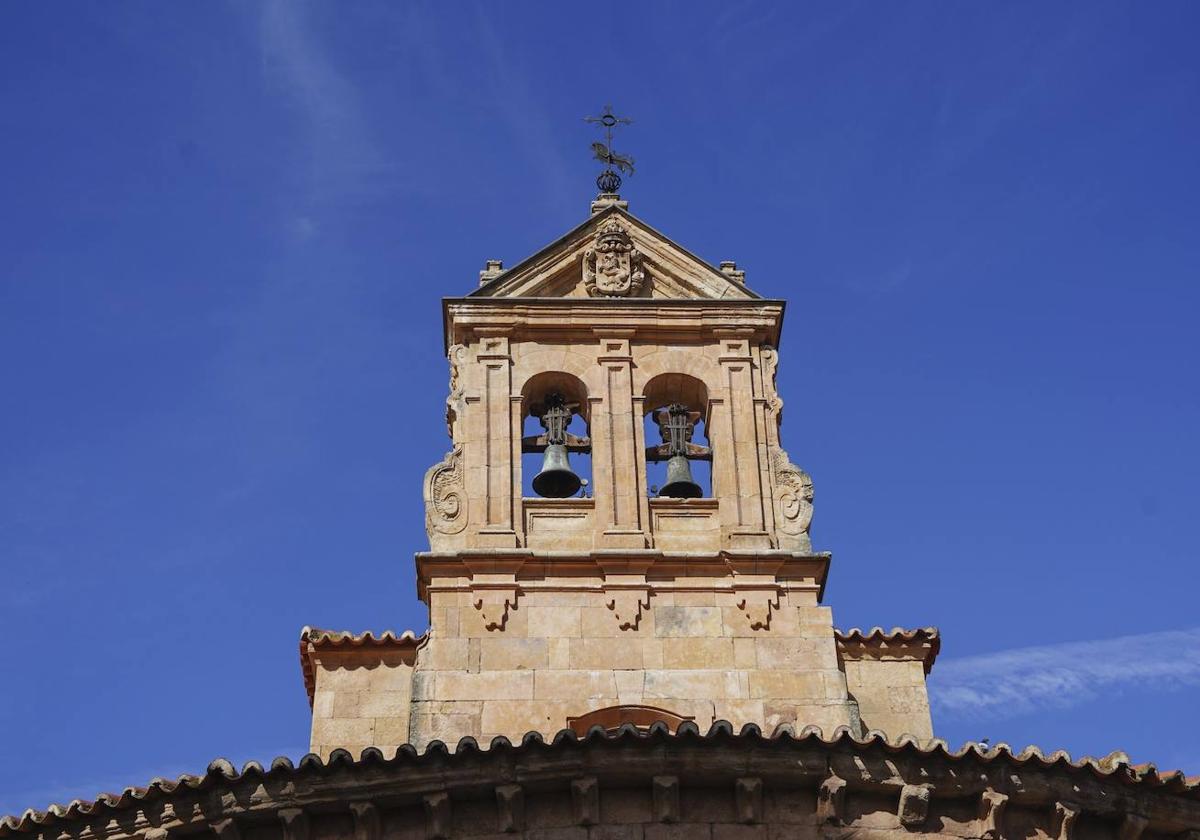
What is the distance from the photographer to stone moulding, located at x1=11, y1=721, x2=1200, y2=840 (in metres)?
14.8

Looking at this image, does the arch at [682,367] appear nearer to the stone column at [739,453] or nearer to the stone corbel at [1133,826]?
the stone column at [739,453]

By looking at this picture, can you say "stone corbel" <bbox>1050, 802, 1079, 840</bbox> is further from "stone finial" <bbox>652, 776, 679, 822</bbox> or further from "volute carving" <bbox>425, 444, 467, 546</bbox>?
"volute carving" <bbox>425, 444, 467, 546</bbox>

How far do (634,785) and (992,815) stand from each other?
8.21 ft

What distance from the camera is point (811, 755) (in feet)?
49.0

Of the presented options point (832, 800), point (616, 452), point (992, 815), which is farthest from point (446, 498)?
point (992, 815)

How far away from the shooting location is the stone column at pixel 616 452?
62.0 ft

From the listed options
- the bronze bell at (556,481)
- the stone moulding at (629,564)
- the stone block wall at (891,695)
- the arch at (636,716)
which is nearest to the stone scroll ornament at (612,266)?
the bronze bell at (556,481)

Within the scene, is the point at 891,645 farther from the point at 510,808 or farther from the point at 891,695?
the point at 510,808

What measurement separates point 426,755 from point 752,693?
404cm

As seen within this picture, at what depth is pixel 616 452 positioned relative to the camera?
63.7 feet

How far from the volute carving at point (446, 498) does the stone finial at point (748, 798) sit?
4.76m

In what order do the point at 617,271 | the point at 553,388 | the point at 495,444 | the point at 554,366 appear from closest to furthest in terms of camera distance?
the point at 495,444
the point at 554,366
the point at 553,388
the point at 617,271

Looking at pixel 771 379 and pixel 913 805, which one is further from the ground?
pixel 771 379

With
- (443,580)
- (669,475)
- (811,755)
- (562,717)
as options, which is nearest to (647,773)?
(811,755)
